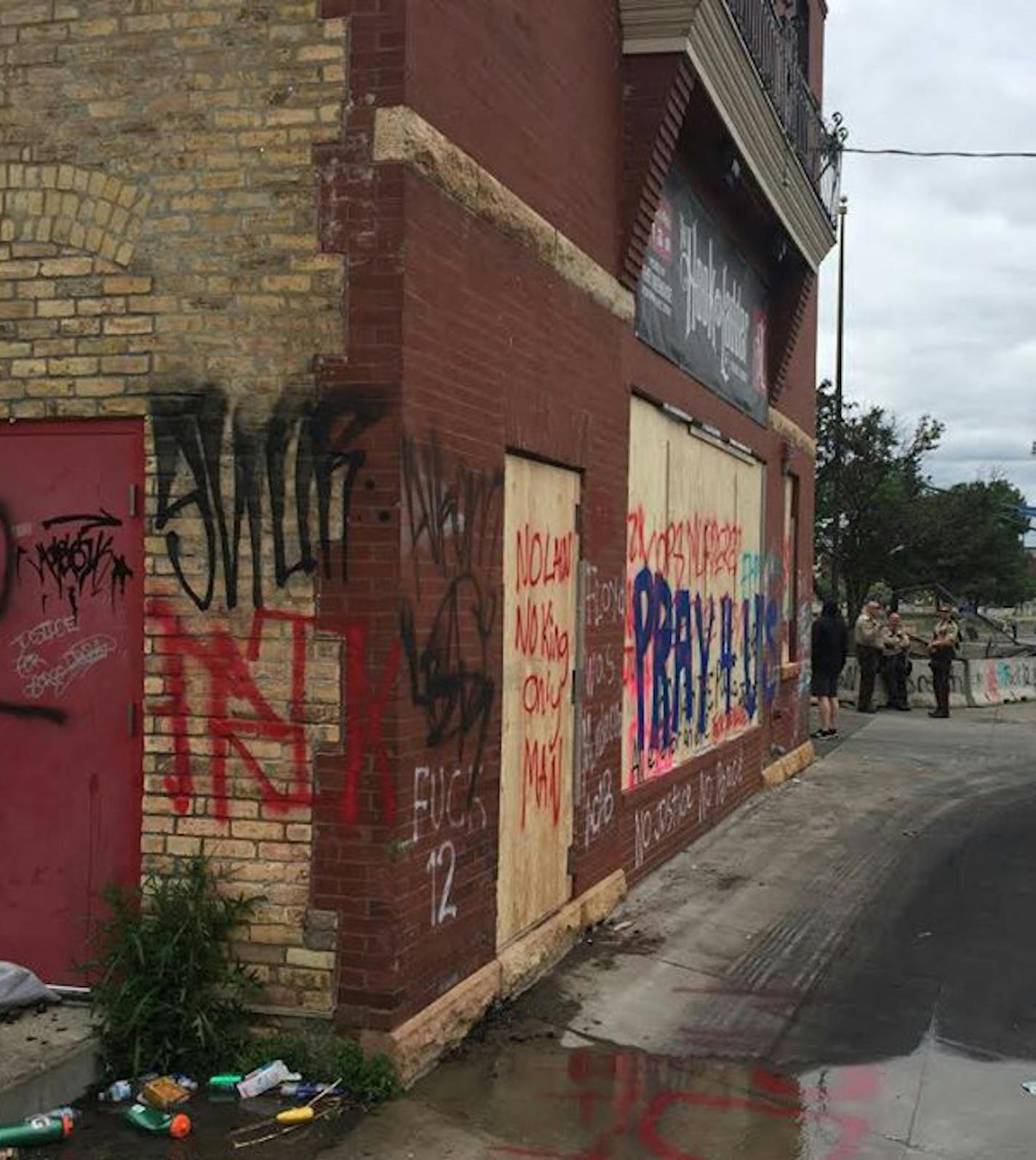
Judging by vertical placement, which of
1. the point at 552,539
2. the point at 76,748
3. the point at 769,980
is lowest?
the point at 769,980

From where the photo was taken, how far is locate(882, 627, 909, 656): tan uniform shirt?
20.4 metres

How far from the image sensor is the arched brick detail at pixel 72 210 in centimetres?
527

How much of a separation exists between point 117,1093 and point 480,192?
387cm

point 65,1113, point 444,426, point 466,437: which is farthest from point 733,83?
point 65,1113

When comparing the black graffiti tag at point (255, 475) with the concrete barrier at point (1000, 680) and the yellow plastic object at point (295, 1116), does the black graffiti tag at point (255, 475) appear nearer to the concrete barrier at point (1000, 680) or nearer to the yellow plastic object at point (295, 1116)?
the yellow plastic object at point (295, 1116)

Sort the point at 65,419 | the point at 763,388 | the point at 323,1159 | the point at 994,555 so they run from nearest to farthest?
the point at 323,1159
the point at 65,419
the point at 763,388
the point at 994,555

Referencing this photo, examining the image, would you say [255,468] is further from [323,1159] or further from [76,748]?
[323,1159]

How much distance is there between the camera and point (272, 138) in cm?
513

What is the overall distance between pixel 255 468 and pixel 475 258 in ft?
4.56

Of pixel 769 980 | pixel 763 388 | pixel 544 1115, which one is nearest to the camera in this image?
pixel 544 1115

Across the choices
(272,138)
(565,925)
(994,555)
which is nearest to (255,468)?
(272,138)

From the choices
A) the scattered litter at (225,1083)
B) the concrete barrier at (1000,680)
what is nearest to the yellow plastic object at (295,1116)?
the scattered litter at (225,1083)

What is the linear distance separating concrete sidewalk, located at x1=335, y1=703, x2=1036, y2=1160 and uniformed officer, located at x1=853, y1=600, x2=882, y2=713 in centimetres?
966

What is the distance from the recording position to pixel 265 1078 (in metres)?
4.85
